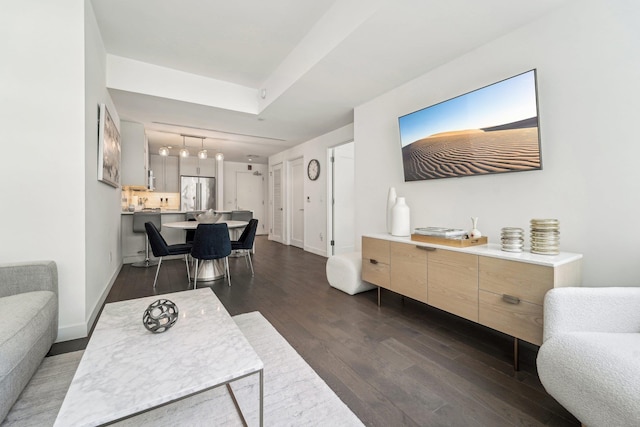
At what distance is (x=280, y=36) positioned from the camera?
2.75m

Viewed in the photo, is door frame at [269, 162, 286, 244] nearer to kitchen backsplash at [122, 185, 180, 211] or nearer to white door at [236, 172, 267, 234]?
white door at [236, 172, 267, 234]

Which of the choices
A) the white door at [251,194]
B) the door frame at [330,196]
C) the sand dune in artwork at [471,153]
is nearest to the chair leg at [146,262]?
the door frame at [330,196]

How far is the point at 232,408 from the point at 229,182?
7.98 m

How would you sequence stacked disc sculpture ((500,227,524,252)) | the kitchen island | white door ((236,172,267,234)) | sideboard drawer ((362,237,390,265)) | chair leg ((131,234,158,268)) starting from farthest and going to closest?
1. white door ((236,172,267,234))
2. the kitchen island
3. chair leg ((131,234,158,268))
4. sideboard drawer ((362,237,390,265))
5. stacked disc sculpture ((500,227,524,252))

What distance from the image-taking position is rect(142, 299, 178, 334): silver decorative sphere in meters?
1.33

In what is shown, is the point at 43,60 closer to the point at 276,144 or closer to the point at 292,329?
the point at 292,329

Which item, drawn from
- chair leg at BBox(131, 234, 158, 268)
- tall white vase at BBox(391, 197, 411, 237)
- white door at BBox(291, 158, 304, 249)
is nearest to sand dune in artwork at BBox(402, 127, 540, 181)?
tall white vase at BBox(391, 197, 411, 237)

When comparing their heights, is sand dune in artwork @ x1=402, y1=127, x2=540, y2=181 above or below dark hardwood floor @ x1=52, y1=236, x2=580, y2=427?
above

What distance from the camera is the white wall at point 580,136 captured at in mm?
1637

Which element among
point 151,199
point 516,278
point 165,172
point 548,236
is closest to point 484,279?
point 516,278

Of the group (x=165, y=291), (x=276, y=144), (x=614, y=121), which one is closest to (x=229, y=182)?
(x=276, y=144)

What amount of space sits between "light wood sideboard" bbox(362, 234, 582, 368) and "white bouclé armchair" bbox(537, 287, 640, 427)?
9.5 inches

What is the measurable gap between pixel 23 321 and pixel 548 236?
2.99 m

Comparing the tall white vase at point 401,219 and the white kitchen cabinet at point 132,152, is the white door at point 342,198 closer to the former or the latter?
the tall white vase at point 401,219
